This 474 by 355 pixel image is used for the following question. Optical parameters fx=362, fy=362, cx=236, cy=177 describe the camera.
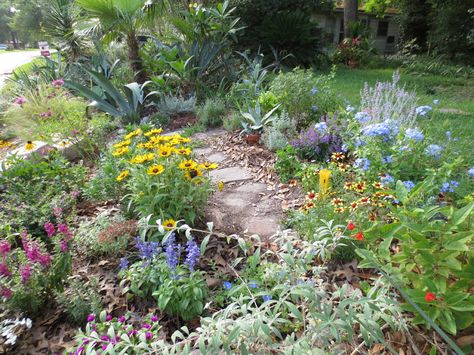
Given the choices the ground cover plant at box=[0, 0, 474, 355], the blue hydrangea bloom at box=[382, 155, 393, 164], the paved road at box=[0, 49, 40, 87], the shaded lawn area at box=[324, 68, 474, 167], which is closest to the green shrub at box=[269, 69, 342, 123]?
the ground cover plant at box=[0, 0, 474, 355]

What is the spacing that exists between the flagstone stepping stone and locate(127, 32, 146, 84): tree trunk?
447 centimetres

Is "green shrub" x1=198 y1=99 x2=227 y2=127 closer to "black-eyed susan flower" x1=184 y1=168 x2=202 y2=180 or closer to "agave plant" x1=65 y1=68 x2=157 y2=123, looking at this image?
"agave plant" x1=65 y1=68 x2=157 y2=123

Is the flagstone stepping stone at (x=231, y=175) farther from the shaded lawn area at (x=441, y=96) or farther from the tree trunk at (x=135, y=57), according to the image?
the tree trunk at (x=135, y=57)

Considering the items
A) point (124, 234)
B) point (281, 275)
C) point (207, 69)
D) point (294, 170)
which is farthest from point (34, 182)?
point (207, 69)

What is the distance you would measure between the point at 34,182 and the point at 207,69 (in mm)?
4862

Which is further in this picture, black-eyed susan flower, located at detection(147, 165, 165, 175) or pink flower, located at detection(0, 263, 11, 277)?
black-eyed susan flower, located at detection(147, 165, 165, 175)

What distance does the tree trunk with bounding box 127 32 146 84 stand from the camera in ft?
23.9

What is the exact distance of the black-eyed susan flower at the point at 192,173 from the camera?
2.47 metres

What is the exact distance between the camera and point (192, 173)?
250 cm

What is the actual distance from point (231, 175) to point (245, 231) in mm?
1304

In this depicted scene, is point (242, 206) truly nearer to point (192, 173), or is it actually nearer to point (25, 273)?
point (192, 173)

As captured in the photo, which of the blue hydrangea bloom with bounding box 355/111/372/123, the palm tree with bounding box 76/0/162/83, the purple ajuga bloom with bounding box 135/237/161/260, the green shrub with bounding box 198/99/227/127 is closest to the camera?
the purple ajuga bloom with bounding box 135/237/161/260

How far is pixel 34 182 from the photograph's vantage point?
3.47m

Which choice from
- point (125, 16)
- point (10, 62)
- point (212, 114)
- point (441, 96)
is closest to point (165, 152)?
point (212, 114)
